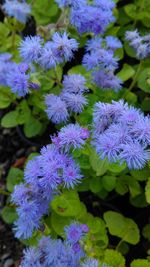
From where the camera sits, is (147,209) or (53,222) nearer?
(53,222)

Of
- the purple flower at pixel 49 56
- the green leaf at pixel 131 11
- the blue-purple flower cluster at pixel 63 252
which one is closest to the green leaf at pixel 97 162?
the blue-purple flower cluster at pixel 63 252

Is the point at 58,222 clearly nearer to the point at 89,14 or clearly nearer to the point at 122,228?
the point at 122,228

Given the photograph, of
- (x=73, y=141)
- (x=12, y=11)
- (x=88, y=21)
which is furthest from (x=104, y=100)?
(x=12, y=11)

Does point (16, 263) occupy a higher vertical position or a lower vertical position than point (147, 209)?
lower

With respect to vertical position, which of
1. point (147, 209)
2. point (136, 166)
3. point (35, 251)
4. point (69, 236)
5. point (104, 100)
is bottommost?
point (147, 209)

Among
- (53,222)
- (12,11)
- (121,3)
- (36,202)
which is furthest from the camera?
(121,3)

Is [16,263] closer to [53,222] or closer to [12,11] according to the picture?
[53,222]

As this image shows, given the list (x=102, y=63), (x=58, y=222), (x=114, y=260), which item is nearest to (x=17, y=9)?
(x=102, y=63)
